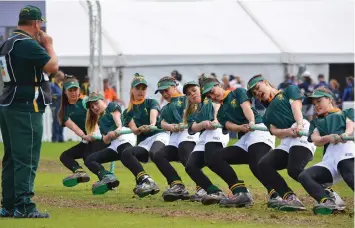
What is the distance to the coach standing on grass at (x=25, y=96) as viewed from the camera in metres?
12.4

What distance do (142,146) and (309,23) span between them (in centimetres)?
1989

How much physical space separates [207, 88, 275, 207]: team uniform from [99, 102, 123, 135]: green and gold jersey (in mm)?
2765

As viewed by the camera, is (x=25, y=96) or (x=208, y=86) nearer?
(x=25, y=96)

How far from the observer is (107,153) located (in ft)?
55.5

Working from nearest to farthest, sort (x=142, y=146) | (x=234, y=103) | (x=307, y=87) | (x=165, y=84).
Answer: (x=234, y=103) → (x=165, y=84) → (x=142, y=146) → (x=307, y=87)

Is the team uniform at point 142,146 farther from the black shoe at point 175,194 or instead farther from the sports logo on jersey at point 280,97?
the sports logo on jersey at point 280,97

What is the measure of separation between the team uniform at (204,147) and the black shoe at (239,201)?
500mm

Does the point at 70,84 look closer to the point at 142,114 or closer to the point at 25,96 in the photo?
the point at 142,114

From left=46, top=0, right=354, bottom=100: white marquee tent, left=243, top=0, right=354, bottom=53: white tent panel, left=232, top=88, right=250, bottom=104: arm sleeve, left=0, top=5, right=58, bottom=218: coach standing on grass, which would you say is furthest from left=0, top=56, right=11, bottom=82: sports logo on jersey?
left=243, top=0, right=354, bottom=53: white tent panel

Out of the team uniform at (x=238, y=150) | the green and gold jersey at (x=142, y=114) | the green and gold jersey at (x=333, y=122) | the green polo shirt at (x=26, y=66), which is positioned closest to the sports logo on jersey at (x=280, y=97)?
the team uniform at (x=238, y=150)

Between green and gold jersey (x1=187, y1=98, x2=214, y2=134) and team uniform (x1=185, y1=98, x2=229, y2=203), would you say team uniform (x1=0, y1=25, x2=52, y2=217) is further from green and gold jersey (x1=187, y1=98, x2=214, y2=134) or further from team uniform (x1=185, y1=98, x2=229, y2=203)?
green and gold jersey (x1=187, y1=98, x2=214, y2=134)

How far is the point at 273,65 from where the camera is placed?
113 feet

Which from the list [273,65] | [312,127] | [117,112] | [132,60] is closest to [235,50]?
[273,65]

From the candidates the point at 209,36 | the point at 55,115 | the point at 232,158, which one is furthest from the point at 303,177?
the point at 209,36
